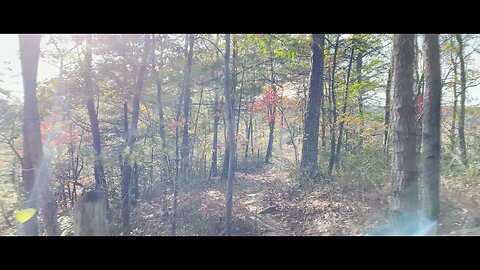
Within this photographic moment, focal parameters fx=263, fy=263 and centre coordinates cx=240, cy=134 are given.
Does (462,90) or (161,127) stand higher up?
(462,90)

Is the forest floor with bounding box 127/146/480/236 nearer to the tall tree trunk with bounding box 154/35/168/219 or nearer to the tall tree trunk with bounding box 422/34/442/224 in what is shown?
the tall tree trunk with bounding box 422/34/442/224

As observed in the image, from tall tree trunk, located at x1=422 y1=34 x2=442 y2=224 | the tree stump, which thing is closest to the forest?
tall tree trunk, located at x1=422 y1=34 x2=442 y2=224

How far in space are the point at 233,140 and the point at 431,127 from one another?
461cm

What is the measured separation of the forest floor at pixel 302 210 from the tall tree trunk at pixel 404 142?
649 mm

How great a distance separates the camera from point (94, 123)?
10070 mm

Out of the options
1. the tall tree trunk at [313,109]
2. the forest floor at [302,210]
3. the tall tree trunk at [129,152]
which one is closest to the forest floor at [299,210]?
the forest floor at [302,210]

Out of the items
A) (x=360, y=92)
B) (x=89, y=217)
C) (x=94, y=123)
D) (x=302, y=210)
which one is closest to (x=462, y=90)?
(x=360, y=92)

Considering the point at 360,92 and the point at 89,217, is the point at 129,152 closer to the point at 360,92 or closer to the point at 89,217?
the point at 89,217

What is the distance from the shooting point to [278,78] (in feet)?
49.8

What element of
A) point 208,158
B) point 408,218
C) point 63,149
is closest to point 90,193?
point 408,218

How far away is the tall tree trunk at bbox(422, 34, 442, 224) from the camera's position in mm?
3998

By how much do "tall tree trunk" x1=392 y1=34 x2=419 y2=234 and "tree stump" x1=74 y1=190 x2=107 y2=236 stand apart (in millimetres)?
3923

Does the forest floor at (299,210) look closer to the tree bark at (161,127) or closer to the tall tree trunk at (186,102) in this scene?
the tree bark at (161,127)
